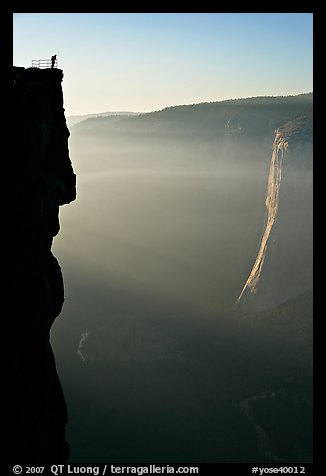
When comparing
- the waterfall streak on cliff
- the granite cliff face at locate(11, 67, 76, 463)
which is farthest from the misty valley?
the granite cliff face at locate(11, 67, 76, 463)

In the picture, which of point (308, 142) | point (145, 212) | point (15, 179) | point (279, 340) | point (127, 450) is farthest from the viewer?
point (145, 212)

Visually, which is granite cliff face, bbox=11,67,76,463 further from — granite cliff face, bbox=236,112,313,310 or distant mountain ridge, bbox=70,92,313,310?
distant mountain ridge, bbox=70,92,313,310

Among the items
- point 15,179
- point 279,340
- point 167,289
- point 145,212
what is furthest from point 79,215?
point 15,179

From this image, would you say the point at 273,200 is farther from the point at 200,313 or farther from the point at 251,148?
the point at 251,148

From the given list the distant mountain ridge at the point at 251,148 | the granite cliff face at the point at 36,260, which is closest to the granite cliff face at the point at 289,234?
the distant mountain ridge at the point at 251,148
